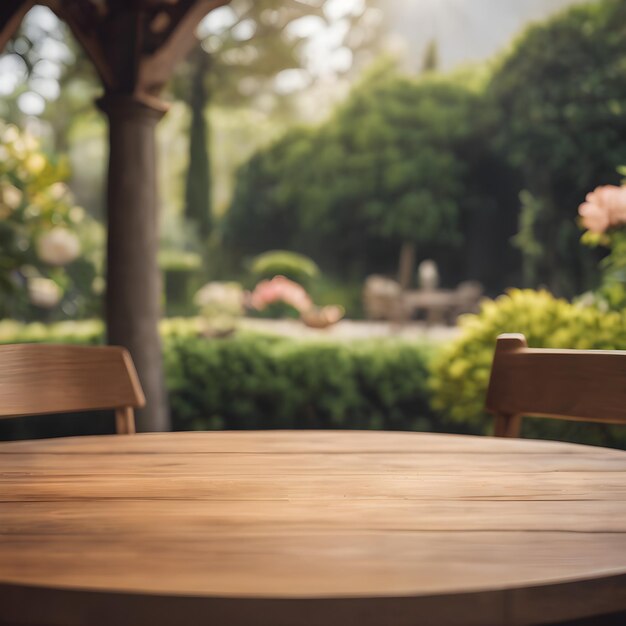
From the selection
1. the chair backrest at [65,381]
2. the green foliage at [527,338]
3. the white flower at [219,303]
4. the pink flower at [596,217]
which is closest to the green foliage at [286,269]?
the white flower at [219,303]

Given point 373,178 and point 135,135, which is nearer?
point 135,135

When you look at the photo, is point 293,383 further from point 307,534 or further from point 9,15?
point 307,534

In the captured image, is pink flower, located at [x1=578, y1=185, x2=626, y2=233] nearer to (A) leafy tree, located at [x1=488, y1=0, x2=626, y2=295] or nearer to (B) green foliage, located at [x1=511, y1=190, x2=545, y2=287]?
(A) leafy tree, located at [x1=488, y1=0, x2=626, y2=295]

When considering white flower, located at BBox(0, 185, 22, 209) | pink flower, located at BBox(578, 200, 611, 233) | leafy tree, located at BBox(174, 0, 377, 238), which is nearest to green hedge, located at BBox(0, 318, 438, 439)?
white flower, located at BBox(0, 185, 22, 209)

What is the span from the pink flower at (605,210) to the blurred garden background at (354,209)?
14 millimetres

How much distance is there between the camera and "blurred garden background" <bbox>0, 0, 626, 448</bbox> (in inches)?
179

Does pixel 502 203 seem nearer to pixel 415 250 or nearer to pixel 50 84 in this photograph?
pixel 415 250

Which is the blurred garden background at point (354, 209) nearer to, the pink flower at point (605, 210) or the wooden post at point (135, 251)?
the pink flower at point (605, 210)

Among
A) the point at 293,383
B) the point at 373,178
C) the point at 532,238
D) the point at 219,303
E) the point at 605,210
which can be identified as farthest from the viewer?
the point at 373,178

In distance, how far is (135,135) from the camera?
12.2 feet

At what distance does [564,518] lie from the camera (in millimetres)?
997

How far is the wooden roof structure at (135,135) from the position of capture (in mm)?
3504

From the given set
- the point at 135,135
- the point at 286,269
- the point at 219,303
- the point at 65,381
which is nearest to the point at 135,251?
the point at 135,135

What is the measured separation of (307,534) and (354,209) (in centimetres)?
1324
